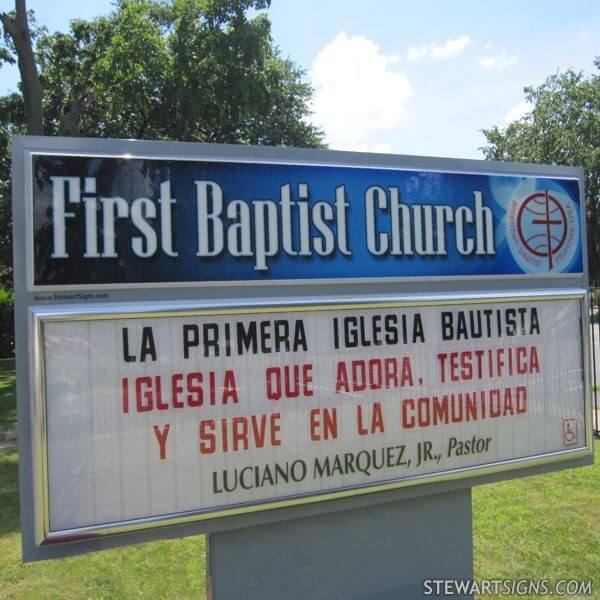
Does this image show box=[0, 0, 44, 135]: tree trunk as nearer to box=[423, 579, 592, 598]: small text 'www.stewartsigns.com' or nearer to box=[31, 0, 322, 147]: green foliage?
box=[31, 0, 322, 147]: green foliage

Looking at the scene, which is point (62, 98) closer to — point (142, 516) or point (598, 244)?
point (142, 516)

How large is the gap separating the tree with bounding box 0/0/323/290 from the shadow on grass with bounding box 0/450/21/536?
969 cm

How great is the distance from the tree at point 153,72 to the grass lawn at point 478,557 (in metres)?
12.5

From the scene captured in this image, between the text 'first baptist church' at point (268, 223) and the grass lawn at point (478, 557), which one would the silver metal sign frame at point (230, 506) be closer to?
the text 'first baptist church' at point (268, 223)

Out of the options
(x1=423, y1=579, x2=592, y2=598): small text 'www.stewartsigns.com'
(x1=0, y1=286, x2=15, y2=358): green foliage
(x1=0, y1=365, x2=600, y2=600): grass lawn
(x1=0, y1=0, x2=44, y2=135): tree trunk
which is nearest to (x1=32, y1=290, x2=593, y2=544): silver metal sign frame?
(x1=423, y1=579, x2=592, y2=598): small text 'www.stewartsigns.com'

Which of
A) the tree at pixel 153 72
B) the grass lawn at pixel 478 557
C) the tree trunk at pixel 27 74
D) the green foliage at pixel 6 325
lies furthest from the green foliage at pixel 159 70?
the grass lawn at pixel 478 557

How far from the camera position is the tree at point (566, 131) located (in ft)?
103

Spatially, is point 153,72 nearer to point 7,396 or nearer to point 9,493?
point 7,396

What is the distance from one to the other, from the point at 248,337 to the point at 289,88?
25.5 metres

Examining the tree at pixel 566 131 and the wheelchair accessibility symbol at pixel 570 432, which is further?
the tree at pixel 566 131

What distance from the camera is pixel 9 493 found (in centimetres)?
696

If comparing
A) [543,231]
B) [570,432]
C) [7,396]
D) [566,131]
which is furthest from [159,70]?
[566,131]

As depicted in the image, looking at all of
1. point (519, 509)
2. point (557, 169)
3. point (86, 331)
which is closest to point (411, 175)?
point (557, 169)

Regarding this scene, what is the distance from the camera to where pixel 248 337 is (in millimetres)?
3314
